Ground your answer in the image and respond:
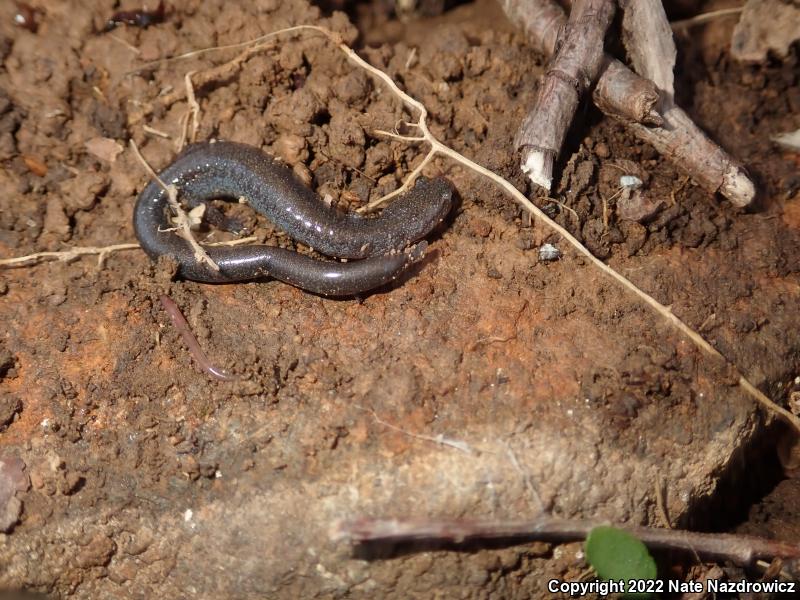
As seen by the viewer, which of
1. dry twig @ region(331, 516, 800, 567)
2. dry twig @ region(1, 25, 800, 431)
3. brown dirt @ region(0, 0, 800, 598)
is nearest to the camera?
dry twig @ region(331, 516, 800, 567)

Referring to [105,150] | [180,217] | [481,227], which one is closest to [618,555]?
[481,227]

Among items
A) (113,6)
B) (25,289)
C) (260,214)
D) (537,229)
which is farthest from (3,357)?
(537,229)

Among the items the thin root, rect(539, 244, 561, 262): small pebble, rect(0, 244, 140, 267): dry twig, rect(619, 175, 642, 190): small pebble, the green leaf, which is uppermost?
rect(619, 175, 642, 190): small pebble

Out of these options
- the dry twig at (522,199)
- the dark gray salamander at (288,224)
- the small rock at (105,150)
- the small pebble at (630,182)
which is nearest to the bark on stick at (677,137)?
the small pebble at (630,182)

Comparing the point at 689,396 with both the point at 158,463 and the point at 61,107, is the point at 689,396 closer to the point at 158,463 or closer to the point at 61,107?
the point at 158,463

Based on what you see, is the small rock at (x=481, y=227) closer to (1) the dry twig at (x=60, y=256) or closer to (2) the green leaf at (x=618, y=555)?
(2) the green leaf at (x=618, y=555)

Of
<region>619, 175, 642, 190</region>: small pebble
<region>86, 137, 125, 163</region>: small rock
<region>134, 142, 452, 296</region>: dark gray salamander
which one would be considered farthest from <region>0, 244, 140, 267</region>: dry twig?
<region>619, 175, 642, 190</region>: small pebble

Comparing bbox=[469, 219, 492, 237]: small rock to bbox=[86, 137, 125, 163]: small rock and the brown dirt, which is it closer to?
the brown dirt

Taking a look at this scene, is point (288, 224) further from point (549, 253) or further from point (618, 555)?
point (618, 555)
